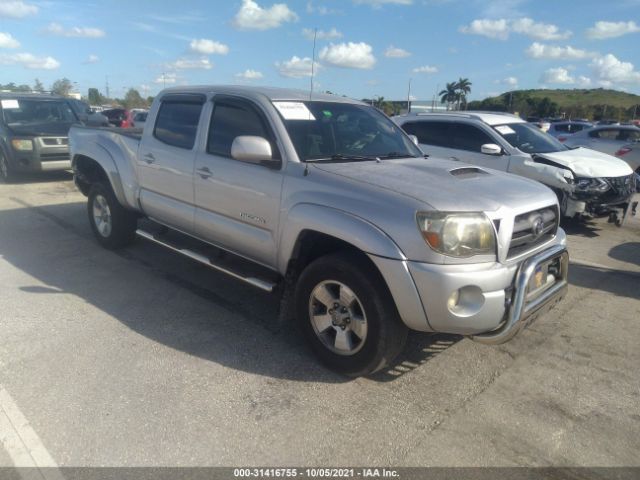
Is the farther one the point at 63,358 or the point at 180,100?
the point at 180,100

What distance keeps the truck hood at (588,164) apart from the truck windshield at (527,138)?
213 mm

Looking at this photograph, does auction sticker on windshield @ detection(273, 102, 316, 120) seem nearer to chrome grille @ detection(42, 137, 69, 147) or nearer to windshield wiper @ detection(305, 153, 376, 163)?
windshield wiper @ detection(305, 153, 376, 163)

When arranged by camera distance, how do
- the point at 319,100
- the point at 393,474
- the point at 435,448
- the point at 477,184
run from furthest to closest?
the point at 319,100 → the point at 477,184 → the point at 435,448 → the point at 393,474

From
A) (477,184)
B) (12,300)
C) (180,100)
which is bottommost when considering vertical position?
(12,300)

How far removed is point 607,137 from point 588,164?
7.22 metres

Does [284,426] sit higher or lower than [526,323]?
lower

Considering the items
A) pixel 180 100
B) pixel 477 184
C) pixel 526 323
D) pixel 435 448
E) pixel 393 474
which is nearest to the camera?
pixel 393 474

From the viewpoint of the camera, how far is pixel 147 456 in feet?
8.34

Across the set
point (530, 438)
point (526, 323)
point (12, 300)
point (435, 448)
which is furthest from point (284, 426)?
point (12, 300)

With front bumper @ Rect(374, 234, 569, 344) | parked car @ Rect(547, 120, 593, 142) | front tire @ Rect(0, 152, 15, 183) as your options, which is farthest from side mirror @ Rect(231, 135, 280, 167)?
parked car @ Rect(547, 120, 593, 142)

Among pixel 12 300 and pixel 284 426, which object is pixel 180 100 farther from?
pixel 284 426

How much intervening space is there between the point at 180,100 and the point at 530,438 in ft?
13.5

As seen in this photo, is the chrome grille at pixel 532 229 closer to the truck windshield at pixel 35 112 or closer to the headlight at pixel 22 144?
the headlight at pixel 22 144

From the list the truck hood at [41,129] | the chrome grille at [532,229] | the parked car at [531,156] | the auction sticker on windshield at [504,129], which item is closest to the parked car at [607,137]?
the parked car at [531,156]
